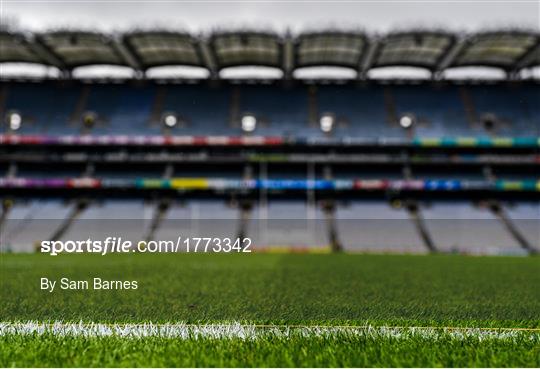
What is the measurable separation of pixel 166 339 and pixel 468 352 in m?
1.99

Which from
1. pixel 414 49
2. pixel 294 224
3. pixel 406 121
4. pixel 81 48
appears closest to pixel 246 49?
pixel 81 48

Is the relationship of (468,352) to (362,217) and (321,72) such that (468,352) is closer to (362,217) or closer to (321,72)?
(362,217)

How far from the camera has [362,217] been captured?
3225 centimetres

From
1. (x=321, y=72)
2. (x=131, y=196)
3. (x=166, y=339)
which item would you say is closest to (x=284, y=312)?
(x=166, y=339)

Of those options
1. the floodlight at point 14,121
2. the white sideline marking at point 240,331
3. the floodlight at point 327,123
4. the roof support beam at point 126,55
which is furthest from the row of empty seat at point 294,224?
the white sideline marking at point 240,331

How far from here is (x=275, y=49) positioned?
3278 cm

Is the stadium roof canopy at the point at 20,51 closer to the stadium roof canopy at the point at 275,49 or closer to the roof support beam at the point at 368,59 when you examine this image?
the stadium roof canopy at the point at 275,49

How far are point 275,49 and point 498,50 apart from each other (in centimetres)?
1519

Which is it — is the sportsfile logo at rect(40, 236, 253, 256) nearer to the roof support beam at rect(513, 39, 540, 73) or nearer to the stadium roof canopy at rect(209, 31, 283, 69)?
the stadium roof canopy at rect(209, 31, 283, 69)

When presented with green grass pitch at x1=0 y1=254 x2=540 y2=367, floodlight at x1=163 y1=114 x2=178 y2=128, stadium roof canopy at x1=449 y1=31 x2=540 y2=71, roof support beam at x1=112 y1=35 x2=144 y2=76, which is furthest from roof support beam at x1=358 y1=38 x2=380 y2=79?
green grass pitch at x1=0 y1=254 x2=540 y2=367

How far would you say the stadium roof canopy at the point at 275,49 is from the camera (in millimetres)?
30500

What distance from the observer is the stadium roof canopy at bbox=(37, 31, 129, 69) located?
1201 inches

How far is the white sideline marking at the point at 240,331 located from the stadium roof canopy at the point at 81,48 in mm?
29638

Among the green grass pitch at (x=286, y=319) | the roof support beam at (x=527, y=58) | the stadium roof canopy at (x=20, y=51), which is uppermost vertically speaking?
the stadium roof canopy at (x=20, y=51)
